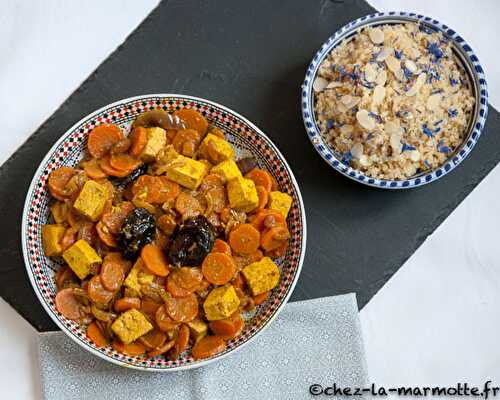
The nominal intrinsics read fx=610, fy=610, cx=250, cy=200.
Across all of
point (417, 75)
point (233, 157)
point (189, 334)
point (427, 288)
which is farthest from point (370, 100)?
point (189, 334)

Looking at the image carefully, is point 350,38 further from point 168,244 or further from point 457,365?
point 457,365

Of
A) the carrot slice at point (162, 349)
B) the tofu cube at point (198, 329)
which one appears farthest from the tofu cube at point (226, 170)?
the carrot slice at point (162, 349)

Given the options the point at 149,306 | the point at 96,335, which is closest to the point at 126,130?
the point at 149,306

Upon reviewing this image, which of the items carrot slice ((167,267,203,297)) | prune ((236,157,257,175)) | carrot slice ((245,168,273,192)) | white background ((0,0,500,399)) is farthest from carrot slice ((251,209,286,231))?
white background ((0,0,500,399))

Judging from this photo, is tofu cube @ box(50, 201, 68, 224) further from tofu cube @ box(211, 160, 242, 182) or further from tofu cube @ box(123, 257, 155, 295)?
tofu cube @ box(211, 160, 242, 182)

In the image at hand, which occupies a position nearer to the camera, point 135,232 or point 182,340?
point 135,232

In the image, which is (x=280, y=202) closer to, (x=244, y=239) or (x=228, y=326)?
(x=244, y=239)
